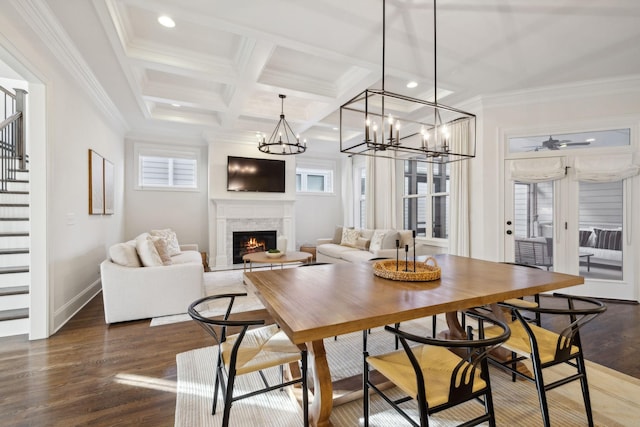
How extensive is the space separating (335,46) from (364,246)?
134 inches

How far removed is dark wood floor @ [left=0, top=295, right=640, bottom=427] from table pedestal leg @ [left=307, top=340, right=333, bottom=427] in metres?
0.82

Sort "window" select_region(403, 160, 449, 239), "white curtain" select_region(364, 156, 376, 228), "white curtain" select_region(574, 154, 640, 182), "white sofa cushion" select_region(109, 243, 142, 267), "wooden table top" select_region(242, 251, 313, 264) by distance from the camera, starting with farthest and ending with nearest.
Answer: "white curtain" select_region(364, 156, 376, 228) → "window" select_region(403, 160, 449, 239) → "wooden table top" select_region(242, 251, 313, 264) → "white curtain" select_region(574, 154, 640, 182) → "white sofa cushion" select_region(109, 243, 142, 267)

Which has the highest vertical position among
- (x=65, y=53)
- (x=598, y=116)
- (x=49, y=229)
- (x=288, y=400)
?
(x=65, y=53)

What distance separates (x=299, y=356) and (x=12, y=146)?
4567mm

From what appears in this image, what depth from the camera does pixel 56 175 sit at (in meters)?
2.88

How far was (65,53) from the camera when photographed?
287 cm

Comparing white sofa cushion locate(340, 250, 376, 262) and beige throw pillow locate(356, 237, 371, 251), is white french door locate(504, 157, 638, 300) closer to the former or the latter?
white sofa cushion locate(340, 250, 376, 262)

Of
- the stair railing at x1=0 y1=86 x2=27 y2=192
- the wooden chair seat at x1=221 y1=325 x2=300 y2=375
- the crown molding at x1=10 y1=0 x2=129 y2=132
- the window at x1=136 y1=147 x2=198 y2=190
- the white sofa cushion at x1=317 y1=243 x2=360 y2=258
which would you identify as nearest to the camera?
the wooden chair seat at x1=221 y1=325 x2=300 y2=375

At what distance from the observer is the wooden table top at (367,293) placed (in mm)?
1214

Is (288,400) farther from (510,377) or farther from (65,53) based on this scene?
(65,53)

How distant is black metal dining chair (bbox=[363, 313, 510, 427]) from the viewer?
1134 millimetres

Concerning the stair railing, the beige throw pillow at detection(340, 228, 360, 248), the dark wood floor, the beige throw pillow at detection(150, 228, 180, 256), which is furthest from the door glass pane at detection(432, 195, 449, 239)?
the stair railing

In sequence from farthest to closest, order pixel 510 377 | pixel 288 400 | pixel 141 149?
pixel 141 149
pixel 510 377
pixel 288 400

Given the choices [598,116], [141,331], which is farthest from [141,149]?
[598,116]
